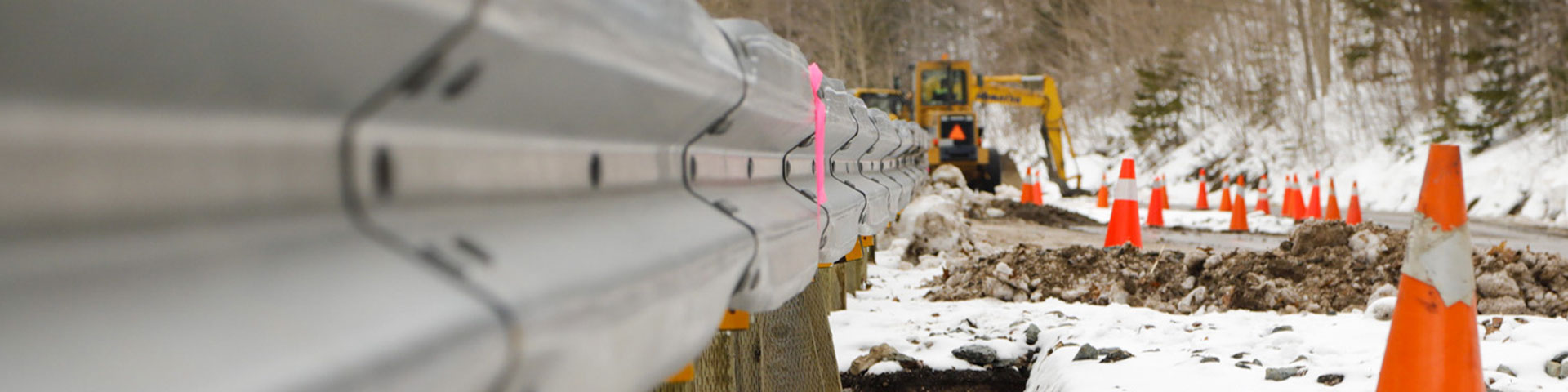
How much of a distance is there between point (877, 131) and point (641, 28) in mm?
3453

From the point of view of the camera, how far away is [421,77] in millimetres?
864

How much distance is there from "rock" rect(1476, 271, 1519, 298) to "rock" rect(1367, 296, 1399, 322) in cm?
91

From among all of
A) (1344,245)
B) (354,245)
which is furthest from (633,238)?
(1344,245)

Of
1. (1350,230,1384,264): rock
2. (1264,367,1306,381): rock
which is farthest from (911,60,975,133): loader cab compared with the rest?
(1264,367,1306,381): rock

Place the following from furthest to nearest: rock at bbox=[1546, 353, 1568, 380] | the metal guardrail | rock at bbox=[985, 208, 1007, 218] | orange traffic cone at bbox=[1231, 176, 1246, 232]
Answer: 1. rock at bbox=[985, 208, 1007, 218]
2. orange traffic cone at bbox=[1231, 176, 1246, 232]
3. rock at bbox=[1546, 353, 1568, 380]
4. the metal guardrail

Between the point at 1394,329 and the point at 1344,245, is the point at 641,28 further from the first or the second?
the point at 1344,245

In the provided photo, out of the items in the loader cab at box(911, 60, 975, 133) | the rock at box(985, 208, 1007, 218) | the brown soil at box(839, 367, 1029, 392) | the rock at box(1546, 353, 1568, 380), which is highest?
the loader cab at box(911, 60, 975, 133)

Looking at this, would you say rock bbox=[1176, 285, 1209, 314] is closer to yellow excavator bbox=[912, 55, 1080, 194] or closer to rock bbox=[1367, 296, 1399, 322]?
rock bbox=[1367, 296, 1399, 322]

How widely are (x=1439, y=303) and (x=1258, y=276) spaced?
3418 millimetres

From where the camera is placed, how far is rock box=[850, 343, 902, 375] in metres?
5.08

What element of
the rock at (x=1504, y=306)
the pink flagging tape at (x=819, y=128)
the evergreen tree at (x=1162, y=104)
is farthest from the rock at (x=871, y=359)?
the evergreen tree at (x=1162, y=104)

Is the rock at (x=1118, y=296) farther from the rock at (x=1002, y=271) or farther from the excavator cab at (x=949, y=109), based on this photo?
the excavator cab at (x=949, y=109)

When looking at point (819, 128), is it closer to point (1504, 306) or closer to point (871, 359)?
point (871, 359)

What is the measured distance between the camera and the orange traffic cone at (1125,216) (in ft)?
29.6
